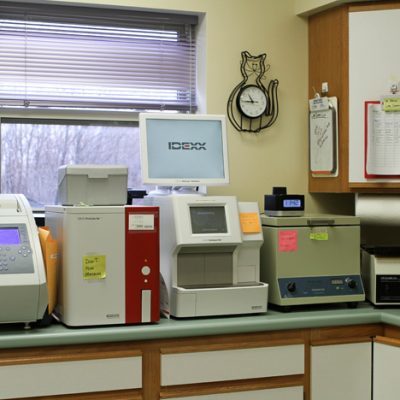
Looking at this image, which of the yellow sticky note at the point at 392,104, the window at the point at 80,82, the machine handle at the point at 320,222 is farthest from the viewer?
the window at the point at 80,82

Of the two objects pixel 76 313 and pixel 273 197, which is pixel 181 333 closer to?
pixel 76 313

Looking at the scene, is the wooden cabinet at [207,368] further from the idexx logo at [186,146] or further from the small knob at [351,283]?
the idexx logo at [186,146]

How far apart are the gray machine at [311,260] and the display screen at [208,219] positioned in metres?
0.24

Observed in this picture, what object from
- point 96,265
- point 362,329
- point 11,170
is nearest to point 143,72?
point 11,170

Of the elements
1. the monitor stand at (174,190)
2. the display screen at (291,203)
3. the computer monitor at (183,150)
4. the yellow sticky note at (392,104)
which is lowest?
the display screen at (291,203)

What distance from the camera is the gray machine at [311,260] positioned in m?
2.57

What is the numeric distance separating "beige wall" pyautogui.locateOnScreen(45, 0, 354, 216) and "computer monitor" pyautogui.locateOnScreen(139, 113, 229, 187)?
371mm

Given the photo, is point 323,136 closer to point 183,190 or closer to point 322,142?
point 322,142

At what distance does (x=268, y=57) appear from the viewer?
3.23m

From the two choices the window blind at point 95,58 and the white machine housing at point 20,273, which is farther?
the window blind at point 95,58

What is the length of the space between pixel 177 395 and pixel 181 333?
9.2 inches

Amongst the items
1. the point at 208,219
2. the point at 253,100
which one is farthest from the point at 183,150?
the point at 253,100

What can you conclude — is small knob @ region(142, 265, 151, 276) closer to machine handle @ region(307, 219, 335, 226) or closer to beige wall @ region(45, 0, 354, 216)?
machine handle @ region(307, 219, 335, 226)

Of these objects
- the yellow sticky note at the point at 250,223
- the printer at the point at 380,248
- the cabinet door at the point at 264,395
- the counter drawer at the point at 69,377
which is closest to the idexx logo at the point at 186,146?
the yellow sticky note at the point at 250,223
